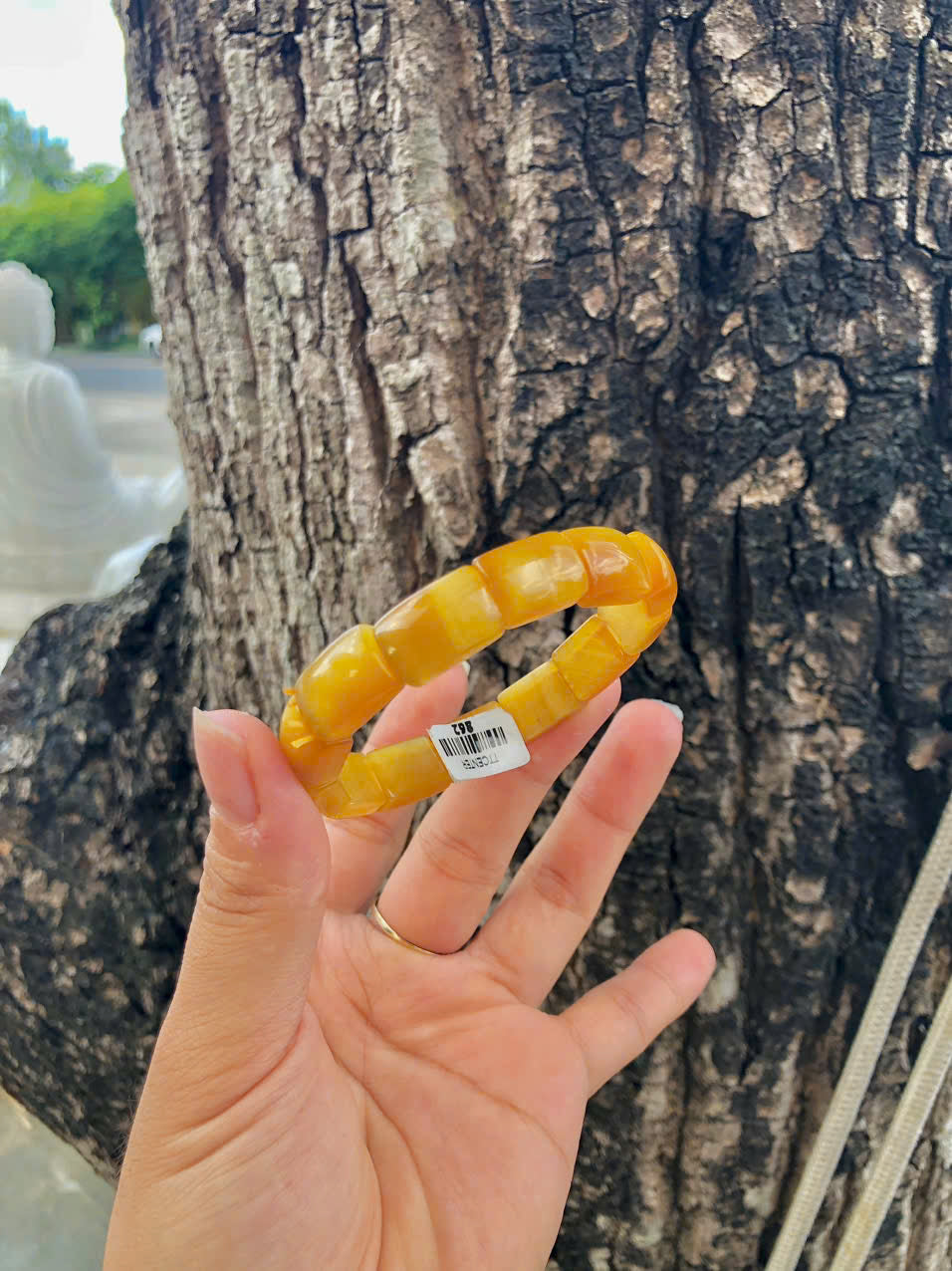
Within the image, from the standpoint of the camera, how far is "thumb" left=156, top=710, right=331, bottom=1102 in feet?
1.17

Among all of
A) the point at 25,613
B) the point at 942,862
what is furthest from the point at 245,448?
the point at 25,613

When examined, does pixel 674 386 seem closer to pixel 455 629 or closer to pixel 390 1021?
pixel 455 629

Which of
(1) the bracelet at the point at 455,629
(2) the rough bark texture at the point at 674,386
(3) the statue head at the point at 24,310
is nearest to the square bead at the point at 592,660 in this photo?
(1) the bracelet at the point at 455,629

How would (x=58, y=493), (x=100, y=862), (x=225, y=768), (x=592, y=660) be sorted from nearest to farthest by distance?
(x=225, y=768)
(x=592, y=660)
(x=100, y=862)
(x=58, y=493)

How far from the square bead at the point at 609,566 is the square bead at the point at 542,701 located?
0.06 m

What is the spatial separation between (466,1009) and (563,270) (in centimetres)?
48

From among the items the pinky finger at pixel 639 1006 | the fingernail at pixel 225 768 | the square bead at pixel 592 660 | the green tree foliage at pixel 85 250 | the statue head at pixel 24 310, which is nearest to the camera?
the fingernail at pixel 225 768

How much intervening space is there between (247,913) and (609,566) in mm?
236

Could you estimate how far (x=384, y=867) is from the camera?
2.05 feet

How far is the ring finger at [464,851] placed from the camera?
0.56 meters

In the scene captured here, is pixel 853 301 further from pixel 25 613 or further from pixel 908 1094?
pixel 25 613

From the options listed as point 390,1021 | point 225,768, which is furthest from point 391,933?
point 225,768

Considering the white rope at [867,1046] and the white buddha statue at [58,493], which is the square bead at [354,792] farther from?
the white buddha statue at [58,493]

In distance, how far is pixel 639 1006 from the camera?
1.85 feet
